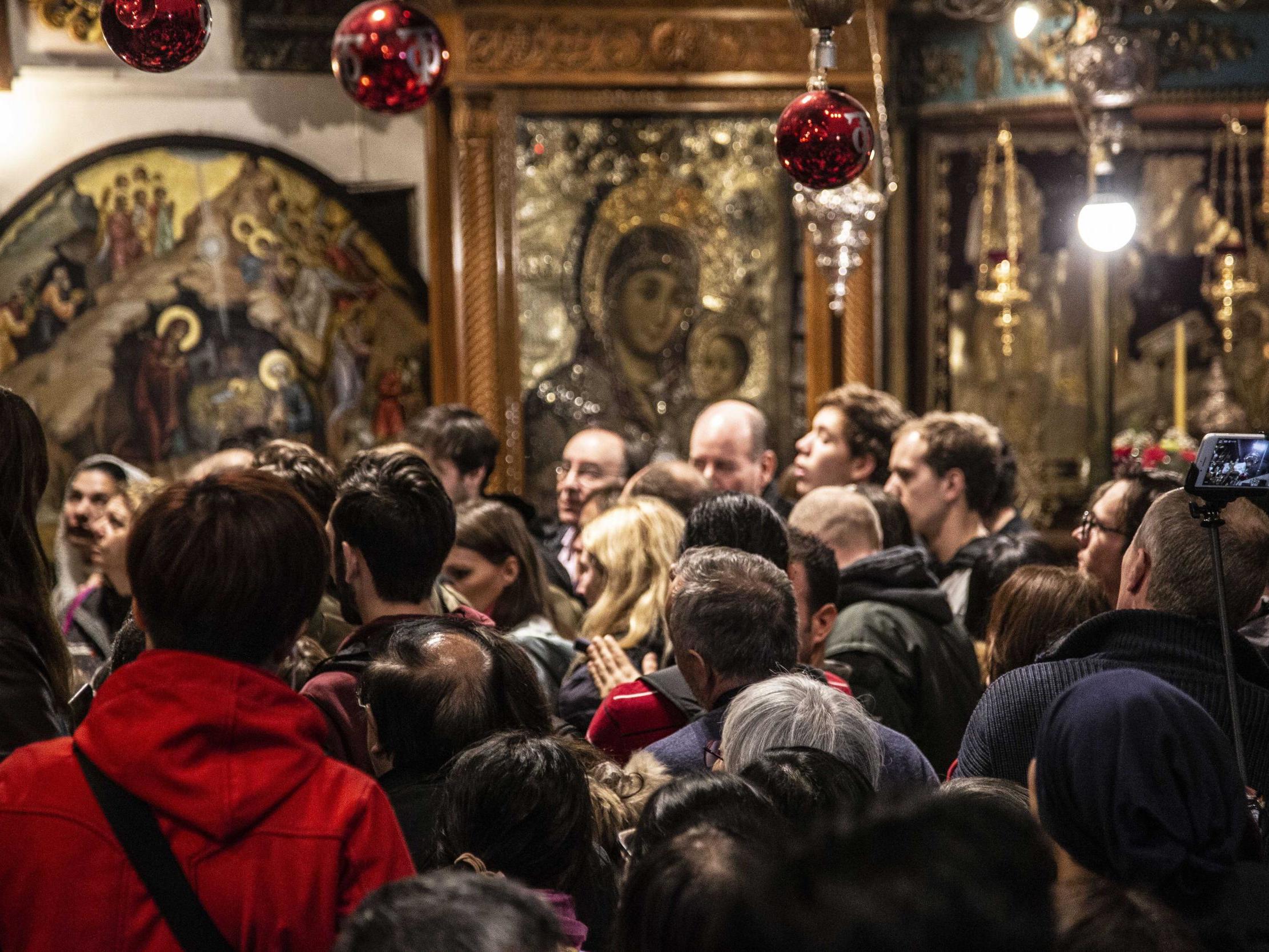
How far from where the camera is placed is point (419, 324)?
9.66 m

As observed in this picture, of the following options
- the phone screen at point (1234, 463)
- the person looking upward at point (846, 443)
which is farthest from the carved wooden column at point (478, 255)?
the phone screen at point (1234, 463)

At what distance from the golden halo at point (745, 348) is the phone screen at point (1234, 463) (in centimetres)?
644

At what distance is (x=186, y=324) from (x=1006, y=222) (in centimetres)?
509

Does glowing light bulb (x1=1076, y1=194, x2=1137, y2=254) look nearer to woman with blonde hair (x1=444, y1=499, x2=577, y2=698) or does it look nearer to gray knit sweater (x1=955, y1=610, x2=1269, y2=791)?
woman with blonde hair (x1=444, y1=499, x2=577, y2=698)

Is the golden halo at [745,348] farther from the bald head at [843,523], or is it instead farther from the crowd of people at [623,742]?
the crowd of people at [623,742]

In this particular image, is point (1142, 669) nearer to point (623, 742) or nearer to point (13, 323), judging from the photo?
point (623, 742)

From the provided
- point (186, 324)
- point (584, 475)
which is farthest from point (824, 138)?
point (186, 324)

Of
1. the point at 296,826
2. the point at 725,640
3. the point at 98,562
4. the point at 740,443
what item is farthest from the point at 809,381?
the point at 296,826

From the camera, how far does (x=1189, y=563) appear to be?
10.1 feet

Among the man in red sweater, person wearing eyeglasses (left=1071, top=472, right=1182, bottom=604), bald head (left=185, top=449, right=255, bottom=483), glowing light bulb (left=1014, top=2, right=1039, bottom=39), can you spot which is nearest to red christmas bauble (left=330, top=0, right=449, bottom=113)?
bald head (left=185, top=449, right=255, bottom=483)

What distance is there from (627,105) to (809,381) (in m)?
1.92

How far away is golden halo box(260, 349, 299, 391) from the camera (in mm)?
9461

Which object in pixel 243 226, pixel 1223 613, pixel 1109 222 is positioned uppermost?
pixel 243 226

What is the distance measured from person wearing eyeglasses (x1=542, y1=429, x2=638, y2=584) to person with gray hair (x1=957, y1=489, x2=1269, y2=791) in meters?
3.55
